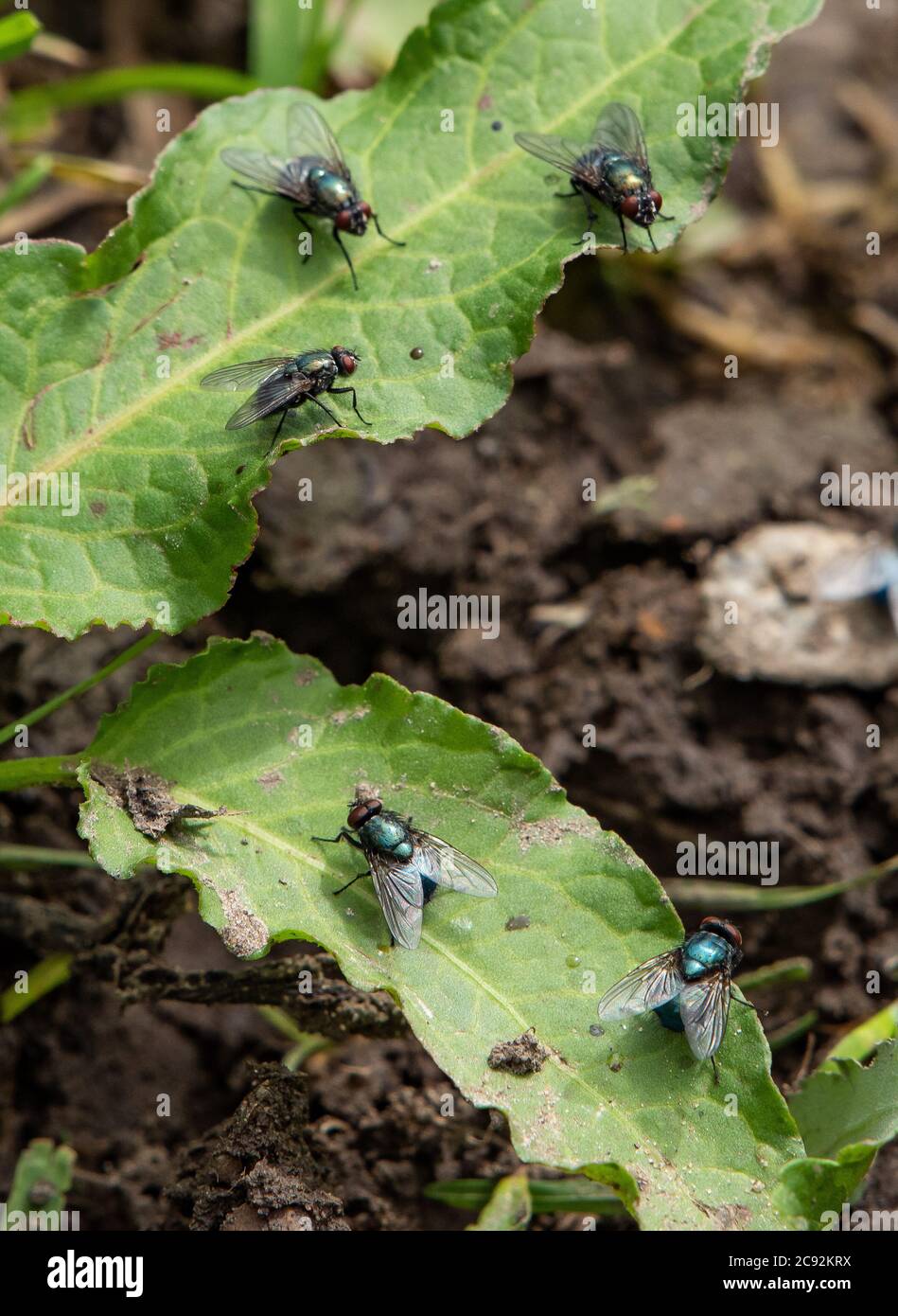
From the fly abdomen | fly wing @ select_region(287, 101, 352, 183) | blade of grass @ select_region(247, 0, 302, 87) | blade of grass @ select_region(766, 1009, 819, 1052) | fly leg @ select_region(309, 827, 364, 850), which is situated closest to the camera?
the fly abdomen

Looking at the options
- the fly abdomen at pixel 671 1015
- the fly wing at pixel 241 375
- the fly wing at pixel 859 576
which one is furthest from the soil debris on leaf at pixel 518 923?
the fly wing at pixel 859 576

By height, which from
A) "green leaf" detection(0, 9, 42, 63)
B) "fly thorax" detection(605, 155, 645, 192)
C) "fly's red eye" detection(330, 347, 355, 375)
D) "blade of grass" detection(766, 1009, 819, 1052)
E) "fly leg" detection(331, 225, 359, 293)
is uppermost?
"green leaf" detection(0, 9, 42, 63)

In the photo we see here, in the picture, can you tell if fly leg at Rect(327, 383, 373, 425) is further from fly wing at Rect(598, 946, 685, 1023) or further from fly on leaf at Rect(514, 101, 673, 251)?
fly wing at Rect(598, 946, 685, 1023)

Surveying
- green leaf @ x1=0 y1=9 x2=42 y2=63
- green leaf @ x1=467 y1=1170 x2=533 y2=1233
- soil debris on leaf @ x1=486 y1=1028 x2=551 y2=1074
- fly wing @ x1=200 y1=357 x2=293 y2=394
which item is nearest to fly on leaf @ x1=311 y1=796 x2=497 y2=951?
soil debris on leaf @ x1=486 y1=1028 x2=551 y2=1074

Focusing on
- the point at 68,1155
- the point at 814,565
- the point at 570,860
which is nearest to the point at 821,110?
the point at 814,565

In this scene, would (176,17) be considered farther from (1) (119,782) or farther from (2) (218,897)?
(2) (218,897)

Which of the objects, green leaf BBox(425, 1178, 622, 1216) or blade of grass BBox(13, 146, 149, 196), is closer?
green leaf BBox(425, 1178, 622, 1216)
